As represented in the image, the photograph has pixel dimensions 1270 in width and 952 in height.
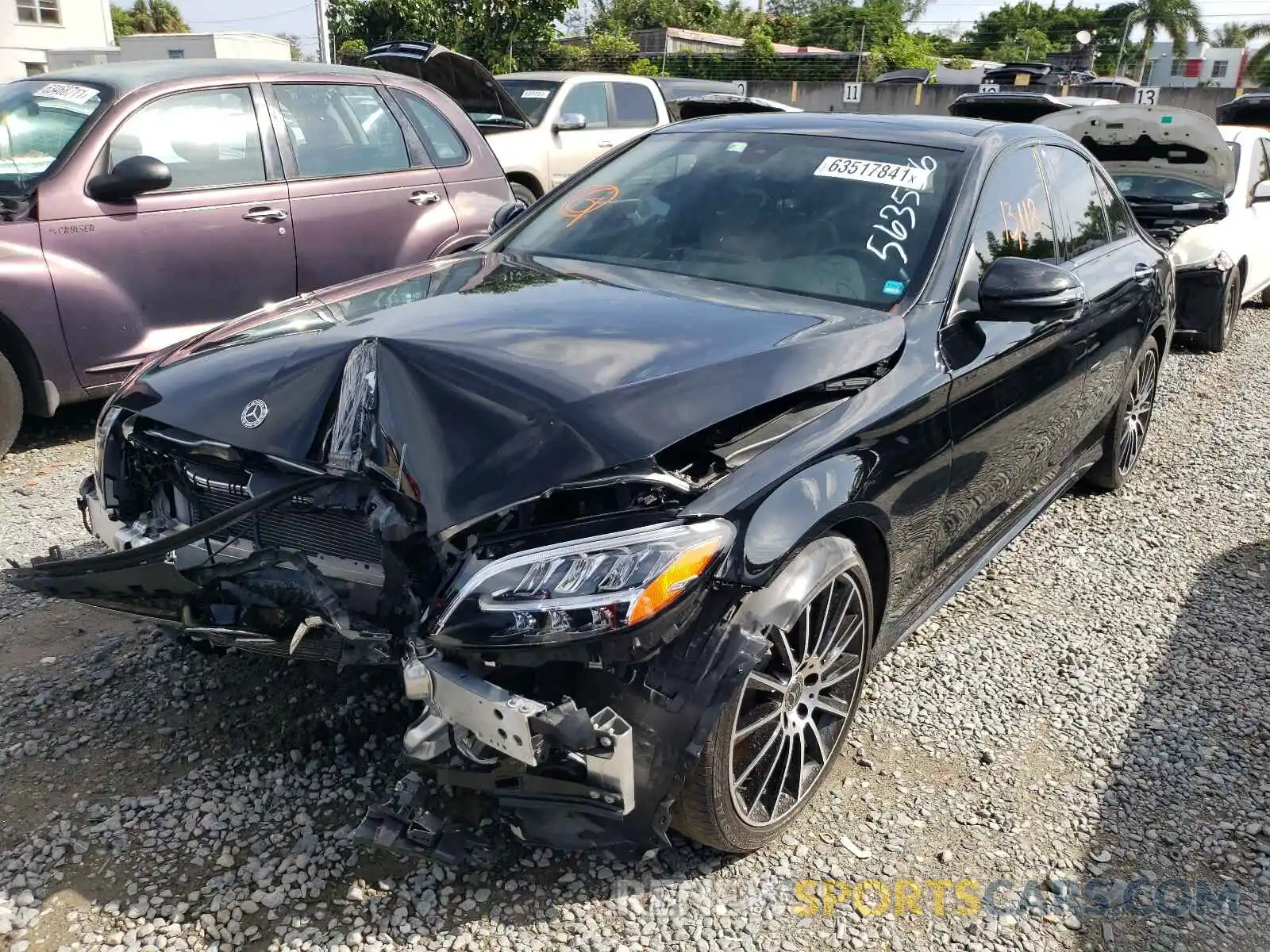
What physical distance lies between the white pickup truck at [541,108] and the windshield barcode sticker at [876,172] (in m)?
5.36

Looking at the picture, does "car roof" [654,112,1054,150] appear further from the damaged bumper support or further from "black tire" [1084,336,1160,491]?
the damaged bumper support

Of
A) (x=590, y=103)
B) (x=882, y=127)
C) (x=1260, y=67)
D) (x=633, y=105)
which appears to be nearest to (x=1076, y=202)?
(x=882, y=127)

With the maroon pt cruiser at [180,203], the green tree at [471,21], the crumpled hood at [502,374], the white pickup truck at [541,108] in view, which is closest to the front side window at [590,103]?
the white pickup truck at [541,108]

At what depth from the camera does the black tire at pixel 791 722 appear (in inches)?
90.4

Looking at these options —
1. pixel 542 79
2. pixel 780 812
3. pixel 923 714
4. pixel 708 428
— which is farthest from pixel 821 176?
pixel 542 79

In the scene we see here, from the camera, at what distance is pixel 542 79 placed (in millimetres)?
10594

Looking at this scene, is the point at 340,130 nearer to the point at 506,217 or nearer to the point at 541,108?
the point at 506,217

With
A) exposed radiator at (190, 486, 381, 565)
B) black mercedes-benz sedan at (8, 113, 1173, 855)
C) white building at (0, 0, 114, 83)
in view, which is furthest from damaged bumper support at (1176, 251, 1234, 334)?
white building at (0, 0, 114, 83)

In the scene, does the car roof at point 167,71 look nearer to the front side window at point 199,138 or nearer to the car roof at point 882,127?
the front side window at point 199,138

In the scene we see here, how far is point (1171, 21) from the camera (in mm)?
53406

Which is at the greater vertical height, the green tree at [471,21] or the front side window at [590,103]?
the green tree at [471,21]

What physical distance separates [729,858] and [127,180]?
4.14 m

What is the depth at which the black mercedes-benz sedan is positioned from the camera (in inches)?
82.7

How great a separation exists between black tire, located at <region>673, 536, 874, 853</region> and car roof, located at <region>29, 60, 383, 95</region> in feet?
14.5
